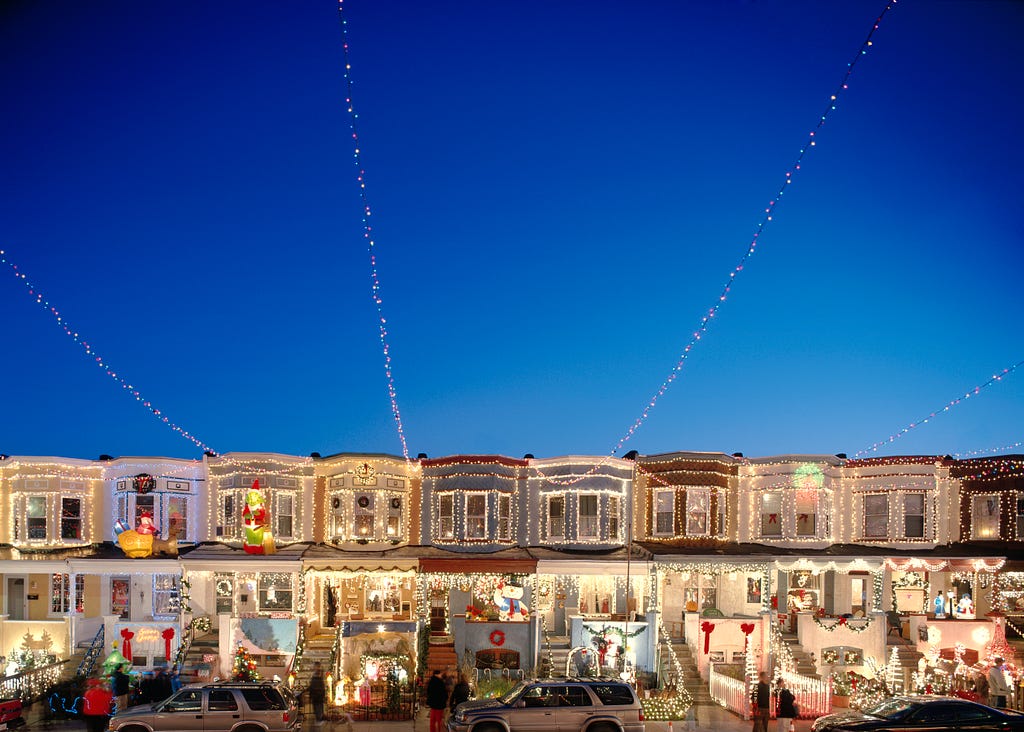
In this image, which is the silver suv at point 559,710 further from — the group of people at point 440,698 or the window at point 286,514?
the window at point 286,514

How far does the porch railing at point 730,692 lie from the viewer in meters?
24.4

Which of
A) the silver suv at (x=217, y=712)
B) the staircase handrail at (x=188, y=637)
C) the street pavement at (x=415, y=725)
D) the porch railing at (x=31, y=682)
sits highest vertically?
the silver suv at (x=217, y=712)

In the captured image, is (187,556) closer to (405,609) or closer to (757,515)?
(405,609)

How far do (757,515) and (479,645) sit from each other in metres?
12.0

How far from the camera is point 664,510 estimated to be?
34156 millimetres

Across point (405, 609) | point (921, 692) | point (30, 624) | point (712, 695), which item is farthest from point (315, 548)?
point (921, 692)

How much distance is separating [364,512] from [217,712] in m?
13.9

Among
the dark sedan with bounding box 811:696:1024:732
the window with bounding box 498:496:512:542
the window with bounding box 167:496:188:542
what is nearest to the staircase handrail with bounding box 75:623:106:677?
the window with bounding box 167:496:188:542

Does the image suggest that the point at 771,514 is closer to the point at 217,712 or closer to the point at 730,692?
the point at 730,692

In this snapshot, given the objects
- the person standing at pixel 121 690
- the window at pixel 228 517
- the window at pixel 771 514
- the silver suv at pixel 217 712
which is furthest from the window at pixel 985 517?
the person standing at pixel 121 690

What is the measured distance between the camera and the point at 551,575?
32031mm

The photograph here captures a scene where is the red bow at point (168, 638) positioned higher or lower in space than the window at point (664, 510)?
lower

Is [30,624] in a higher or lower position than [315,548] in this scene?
lower

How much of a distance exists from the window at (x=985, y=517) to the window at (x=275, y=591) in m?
23.2
